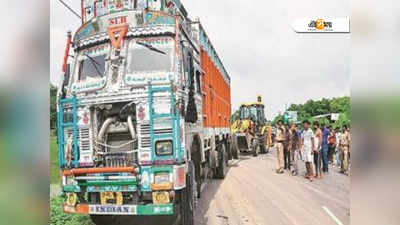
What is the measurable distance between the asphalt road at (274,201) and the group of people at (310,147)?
1.46 ft

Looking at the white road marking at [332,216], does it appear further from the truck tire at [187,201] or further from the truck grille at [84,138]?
the truck grille at [84,138]

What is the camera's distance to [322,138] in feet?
28.3

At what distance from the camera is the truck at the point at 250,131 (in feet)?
44.2

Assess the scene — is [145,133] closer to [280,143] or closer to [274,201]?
[274,201]

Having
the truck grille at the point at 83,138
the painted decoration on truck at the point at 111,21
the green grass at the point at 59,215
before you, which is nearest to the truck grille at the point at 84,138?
the truck grille at the point at 83,138

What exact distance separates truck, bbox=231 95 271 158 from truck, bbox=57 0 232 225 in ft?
28.6

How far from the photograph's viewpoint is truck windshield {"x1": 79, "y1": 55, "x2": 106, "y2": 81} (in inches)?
156

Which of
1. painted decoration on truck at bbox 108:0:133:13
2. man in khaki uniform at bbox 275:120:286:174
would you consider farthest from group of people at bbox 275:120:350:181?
painted decoration on truck at bbox 108:0:133:13

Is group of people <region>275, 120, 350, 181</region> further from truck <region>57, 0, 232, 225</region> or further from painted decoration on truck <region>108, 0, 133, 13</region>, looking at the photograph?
painted decoration on truck <region>108, 0, 133, 13</region>

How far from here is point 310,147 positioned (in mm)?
7938
